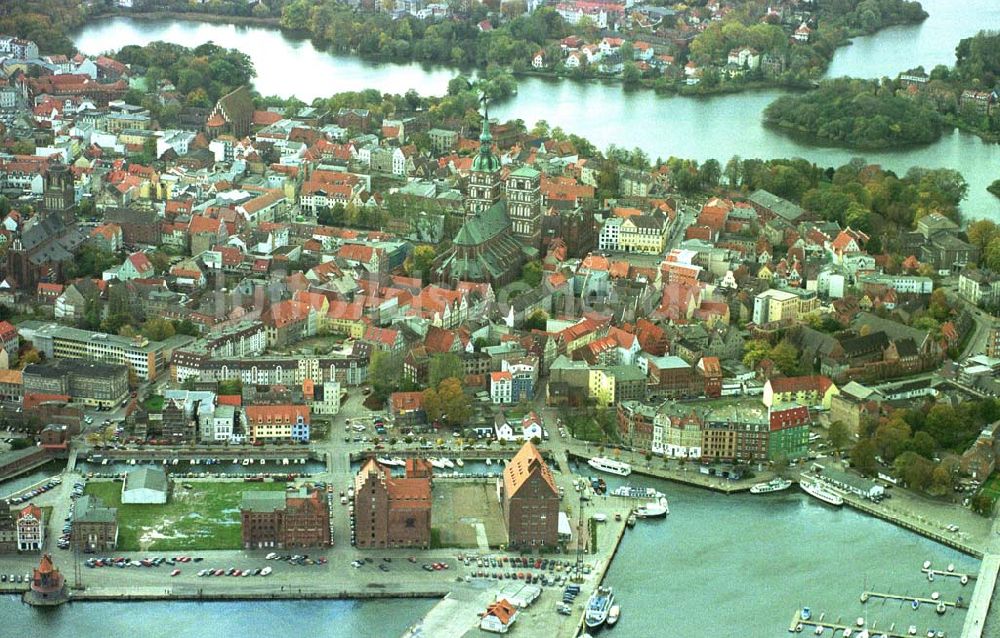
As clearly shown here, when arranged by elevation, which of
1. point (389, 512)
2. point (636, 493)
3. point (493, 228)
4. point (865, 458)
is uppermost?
point (493, 228)

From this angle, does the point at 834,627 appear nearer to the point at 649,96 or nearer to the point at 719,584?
the point at 719,584

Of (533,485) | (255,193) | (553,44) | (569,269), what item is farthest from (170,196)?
(553,44)

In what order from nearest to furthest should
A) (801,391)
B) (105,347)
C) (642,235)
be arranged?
(801,391) < (105,347) < (642,235)

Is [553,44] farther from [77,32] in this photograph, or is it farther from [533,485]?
[533,485]

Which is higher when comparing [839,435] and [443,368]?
[443,368]

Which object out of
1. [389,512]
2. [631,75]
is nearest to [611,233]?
[389,512]

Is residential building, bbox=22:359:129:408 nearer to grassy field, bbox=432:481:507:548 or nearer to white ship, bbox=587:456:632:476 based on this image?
grassy field, bbox=432:481:507:548
